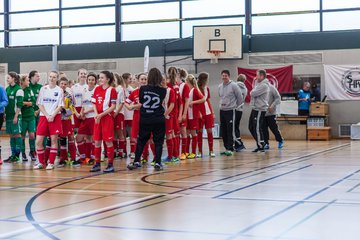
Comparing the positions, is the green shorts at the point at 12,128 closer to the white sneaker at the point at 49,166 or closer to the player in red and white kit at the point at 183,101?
the white sneaker at the point at 49,166

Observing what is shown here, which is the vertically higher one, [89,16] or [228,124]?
[89,16]

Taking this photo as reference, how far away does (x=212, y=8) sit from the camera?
20.9 m

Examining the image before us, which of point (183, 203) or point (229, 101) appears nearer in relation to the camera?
point (183, 203)

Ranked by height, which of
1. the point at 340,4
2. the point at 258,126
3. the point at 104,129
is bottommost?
the point at 258,126

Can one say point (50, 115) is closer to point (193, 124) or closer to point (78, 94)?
point (78, 94)

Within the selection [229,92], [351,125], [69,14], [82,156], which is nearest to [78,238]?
[82,156]

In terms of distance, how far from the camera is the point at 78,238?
3.71 m

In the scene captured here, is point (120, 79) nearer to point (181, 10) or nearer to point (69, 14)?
point (181, 10)

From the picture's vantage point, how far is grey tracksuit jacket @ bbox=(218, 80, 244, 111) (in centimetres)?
1110

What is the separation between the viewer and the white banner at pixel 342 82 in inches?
742

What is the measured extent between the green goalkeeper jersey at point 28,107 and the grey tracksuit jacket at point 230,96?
356 centimetres

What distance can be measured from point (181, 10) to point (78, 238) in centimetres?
1810

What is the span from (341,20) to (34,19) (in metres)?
11.9

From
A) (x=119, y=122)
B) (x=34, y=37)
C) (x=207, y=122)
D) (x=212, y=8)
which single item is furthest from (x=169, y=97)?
(x=34, y=37)
